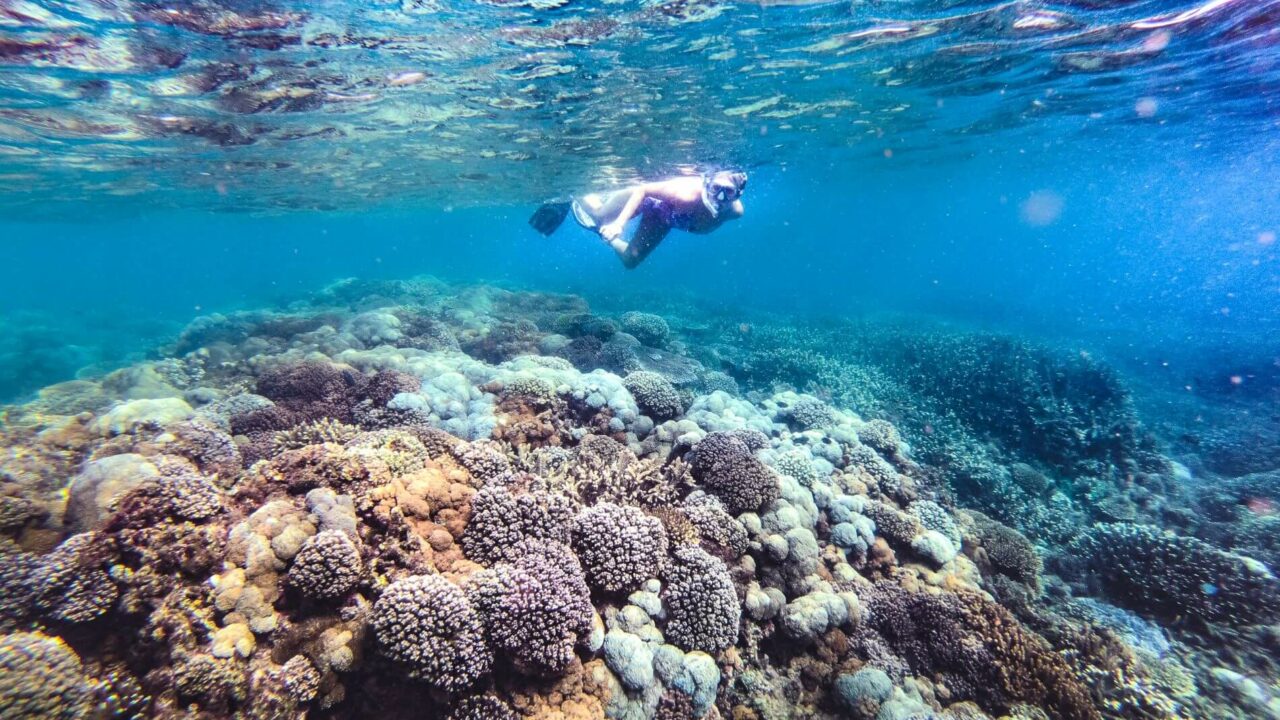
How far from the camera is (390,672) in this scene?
3.85m

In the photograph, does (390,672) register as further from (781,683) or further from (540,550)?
(781,683)

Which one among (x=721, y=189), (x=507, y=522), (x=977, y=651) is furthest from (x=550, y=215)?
(x=977, y=651)

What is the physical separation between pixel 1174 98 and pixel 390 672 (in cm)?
3049

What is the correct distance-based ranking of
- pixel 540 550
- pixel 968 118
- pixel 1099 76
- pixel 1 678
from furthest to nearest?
pixel 968 118 < pixel 1099 76 < pixel 540 550 < pixel 1 678

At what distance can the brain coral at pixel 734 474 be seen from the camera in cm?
672

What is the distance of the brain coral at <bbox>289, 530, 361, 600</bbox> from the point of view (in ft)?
12.9

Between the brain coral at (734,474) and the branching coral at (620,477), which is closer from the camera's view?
the branching coral at (620,477)

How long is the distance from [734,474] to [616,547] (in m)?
2.39

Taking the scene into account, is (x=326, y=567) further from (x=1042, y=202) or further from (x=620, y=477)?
(x=1042, y=202)

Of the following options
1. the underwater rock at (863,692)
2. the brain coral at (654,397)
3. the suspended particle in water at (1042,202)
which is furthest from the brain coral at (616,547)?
the suspended particle in water at (1042,202)

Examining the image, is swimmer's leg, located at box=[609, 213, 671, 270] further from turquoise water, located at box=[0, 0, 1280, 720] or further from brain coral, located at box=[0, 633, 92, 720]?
brain coral, located at box=[0, 633, 92, 720]

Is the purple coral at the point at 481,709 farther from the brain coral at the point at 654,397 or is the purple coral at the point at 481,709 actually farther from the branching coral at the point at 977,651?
the brain coral at the point at 654,397

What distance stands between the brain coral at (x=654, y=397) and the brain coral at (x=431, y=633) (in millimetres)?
5746

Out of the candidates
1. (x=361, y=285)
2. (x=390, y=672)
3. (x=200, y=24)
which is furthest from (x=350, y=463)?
(x=361, y=285)
